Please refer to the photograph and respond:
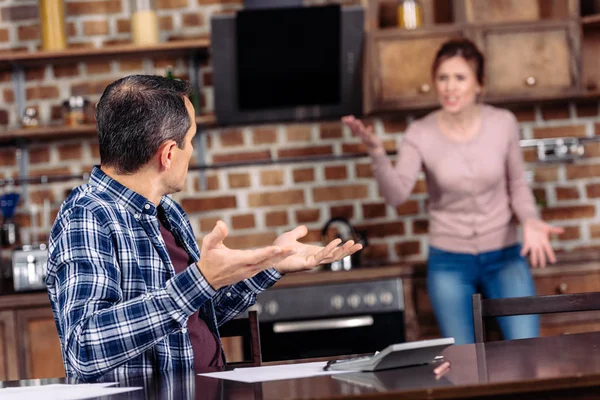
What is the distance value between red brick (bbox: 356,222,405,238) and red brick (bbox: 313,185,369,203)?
0.46ft

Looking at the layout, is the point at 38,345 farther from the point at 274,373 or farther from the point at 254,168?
the point at 274,373

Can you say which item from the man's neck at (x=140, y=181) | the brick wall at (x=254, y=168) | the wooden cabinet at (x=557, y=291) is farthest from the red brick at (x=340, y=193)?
the man's neck at (x=140, y=181)

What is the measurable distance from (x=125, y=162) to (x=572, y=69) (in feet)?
8.49

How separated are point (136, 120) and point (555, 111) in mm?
2789

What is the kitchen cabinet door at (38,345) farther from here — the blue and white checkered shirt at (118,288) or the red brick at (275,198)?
the blue and white checkered shirt at (118,288)

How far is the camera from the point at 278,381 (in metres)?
1.49

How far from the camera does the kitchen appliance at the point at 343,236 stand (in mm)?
3736

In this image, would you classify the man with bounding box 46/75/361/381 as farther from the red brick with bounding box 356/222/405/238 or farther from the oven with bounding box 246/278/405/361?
the red brick with bounding box 356/222/405/238

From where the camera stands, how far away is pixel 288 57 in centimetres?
391

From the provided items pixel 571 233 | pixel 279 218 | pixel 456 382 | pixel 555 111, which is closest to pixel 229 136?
pixel 279 218

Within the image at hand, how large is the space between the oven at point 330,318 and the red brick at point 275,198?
651mm

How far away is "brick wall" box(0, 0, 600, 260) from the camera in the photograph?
4066mm

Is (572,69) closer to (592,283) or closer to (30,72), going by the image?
(592,283)

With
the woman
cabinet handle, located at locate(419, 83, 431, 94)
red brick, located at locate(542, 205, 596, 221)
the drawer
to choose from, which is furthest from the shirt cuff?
red brick, located at locate(542, 205, 596, 221)
